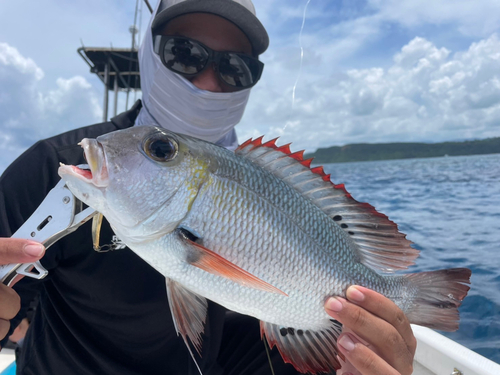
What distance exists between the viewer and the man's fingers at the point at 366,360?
128 centimetres

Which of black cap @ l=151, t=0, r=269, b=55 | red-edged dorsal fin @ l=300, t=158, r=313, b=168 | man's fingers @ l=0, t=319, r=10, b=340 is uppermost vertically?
black cap @ l=151, t=0, r=269, b=55

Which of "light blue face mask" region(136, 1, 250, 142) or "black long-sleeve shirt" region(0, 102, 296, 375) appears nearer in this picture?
"black long-sleeve shirt" region(0, 102, 296, 375)

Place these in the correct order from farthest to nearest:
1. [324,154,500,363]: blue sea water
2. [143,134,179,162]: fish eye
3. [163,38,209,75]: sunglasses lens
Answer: [324,154,500,363]: blue sea water → [163,38,209,75]: sunglasses lens → [143,134,179,162]: fish eye

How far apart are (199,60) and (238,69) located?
231 millimetres

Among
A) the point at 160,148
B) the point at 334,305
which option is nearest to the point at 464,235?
the point at 334,305

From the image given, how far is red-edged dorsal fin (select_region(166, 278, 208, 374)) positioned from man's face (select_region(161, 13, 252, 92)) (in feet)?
3.97

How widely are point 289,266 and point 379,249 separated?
467 mm

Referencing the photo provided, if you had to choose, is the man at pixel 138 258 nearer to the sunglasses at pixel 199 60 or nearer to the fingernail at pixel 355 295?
the sunglasses at pixel 199 60

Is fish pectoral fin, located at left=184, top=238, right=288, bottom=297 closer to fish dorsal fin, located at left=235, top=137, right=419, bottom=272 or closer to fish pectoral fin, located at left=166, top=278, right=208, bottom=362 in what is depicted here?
fish pectoral fin, located at left=166, top=278, right=208, bottom=362

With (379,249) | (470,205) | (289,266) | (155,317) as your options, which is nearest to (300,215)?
(289,266)

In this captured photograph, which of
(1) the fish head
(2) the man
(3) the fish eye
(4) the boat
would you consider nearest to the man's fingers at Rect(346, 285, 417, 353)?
(2) the man

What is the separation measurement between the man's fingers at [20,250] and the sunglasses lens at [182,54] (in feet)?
3.72

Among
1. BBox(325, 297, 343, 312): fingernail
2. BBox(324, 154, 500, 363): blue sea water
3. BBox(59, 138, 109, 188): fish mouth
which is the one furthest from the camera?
BBox(324, 154, 500, 363): blue sea water

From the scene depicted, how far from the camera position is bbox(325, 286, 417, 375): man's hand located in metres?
1.26
